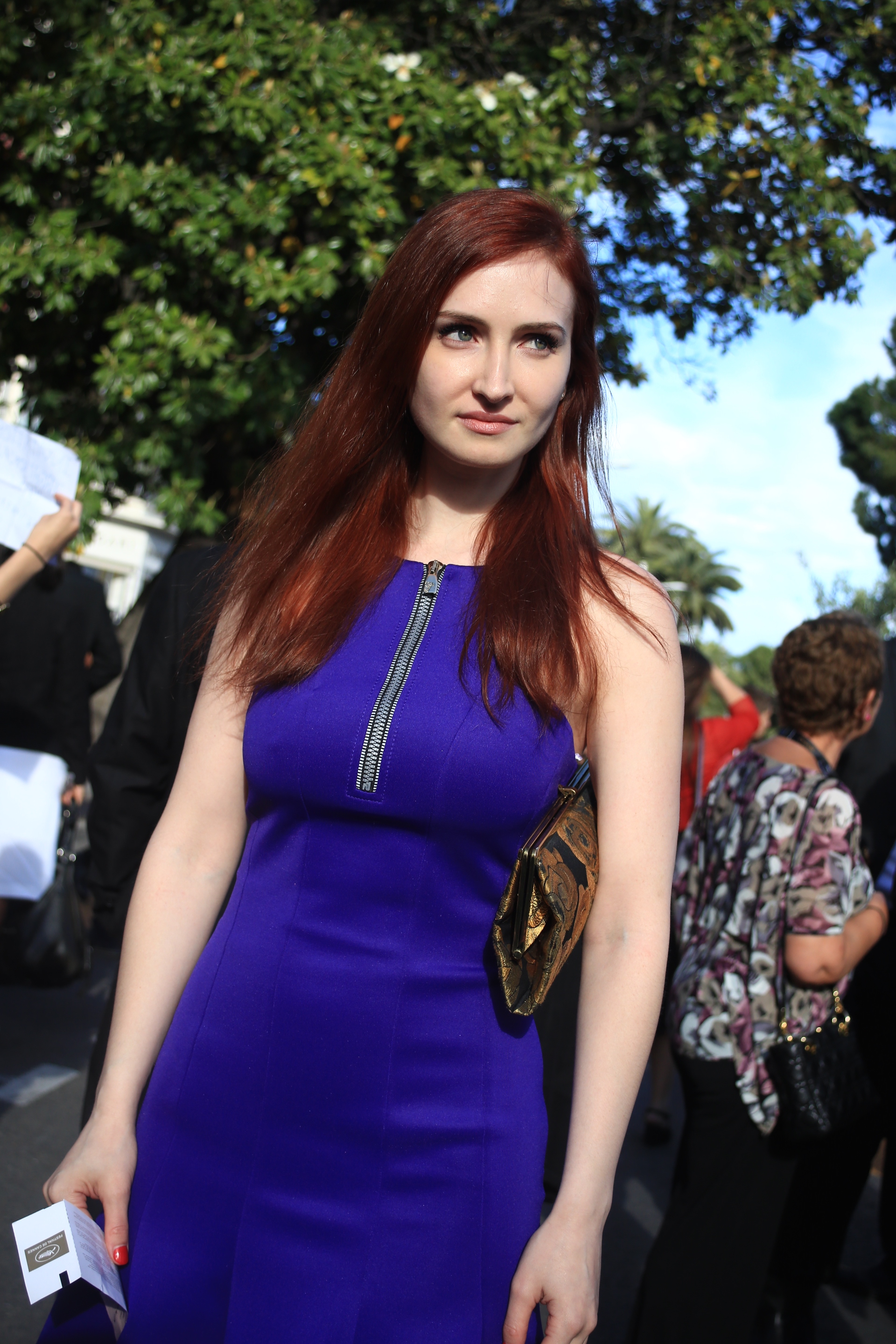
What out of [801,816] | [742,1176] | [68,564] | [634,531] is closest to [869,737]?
[801,816]

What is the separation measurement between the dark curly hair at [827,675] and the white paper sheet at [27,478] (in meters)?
2.00

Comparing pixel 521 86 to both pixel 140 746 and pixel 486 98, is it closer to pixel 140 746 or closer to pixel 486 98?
pixel 486 98

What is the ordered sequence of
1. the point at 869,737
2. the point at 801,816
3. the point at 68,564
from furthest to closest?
the point at 68,564 → the point at 869,737 → the point at 801,816

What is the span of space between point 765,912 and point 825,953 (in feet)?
0.56

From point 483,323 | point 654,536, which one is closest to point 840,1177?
point 483,323

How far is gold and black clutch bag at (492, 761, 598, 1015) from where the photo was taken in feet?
4.69

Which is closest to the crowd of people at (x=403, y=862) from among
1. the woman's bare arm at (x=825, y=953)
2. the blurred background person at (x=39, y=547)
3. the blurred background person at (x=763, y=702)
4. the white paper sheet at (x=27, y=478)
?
the white paper sheet at (x=27, y=478)

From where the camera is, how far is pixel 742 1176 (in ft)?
9.46

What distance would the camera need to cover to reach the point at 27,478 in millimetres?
2752

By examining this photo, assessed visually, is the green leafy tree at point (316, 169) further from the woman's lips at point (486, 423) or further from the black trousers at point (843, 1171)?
the woman's lips at point (486, 423)

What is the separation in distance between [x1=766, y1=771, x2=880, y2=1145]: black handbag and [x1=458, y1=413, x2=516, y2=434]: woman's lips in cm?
165

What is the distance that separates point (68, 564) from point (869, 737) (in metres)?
3.84

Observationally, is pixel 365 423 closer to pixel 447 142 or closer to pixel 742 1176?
pixel 742 1176

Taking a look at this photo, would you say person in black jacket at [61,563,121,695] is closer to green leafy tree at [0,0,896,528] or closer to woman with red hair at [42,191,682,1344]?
green leafy tree at [0,0,896,528]
